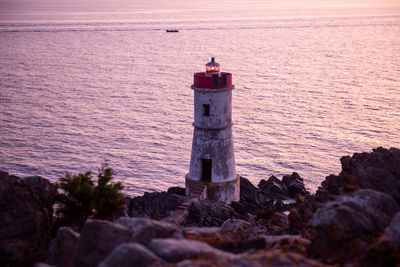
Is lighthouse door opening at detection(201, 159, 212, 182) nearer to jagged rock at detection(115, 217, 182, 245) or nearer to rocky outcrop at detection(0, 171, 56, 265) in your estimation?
rocky outcrop at detection(0, 171, 56, 265)

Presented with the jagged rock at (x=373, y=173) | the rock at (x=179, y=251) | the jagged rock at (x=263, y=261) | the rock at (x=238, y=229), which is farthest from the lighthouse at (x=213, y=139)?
the jagged rock at (x=263, y=261)

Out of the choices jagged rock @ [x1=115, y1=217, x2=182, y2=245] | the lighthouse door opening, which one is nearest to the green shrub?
jagged rock @ [x1=115, y1=217, x2=182, y2=245]

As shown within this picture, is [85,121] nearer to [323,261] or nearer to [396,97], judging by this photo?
[396,97]

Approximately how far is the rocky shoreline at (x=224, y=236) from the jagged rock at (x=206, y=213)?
381 centimetres

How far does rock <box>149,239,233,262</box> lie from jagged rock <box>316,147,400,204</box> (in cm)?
998

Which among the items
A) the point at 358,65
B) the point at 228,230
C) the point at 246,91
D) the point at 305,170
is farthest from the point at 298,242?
the point at 358,65

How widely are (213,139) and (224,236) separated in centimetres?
1261

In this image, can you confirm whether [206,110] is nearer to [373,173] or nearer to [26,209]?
[373,173]

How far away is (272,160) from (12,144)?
3485 centimetres

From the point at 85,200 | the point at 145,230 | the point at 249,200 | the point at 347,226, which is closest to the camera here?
the point at 347,226

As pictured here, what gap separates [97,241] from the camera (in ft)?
51.5

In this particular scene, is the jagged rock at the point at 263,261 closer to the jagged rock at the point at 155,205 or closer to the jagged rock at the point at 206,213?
the jagged rock at the point at 206,213

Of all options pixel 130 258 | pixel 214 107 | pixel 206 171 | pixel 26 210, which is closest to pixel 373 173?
pixel 214 107

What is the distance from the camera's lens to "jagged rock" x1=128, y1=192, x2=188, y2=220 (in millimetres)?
30922
